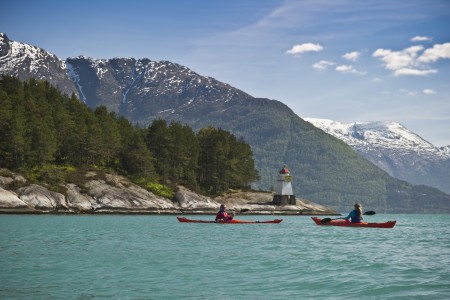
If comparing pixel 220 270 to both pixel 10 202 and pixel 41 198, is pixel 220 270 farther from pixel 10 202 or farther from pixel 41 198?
pixel 41 198

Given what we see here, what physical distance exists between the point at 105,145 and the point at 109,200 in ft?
71.6

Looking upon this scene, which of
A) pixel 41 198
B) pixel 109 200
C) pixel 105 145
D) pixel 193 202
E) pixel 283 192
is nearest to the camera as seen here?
pixel 41 198

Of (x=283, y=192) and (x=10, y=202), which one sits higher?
(x=283, y=192)

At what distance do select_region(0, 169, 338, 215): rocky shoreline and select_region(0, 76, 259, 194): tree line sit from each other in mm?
7413

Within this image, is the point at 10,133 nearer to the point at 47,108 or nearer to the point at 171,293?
the point at 47,108

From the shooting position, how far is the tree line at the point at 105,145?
10556 cm

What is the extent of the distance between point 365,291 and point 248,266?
329 inches

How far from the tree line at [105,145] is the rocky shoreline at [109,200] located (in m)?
7.41

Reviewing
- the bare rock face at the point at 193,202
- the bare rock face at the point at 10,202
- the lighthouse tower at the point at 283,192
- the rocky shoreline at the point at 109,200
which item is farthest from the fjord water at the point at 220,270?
the lighthouse tower at the point at 283,192

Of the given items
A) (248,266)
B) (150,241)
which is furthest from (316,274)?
(150,241)

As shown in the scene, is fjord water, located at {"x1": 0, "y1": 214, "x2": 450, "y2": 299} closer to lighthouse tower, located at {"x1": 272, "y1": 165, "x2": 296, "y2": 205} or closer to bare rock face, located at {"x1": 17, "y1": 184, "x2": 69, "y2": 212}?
bare rock face, located at {"x1": 17, "y1": 184, "x2": 69, "y2": 212}

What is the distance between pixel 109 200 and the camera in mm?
103250

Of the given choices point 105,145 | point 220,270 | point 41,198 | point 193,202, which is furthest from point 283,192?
point 220,270

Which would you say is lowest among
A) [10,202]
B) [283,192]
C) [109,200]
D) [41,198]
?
[10,202]
